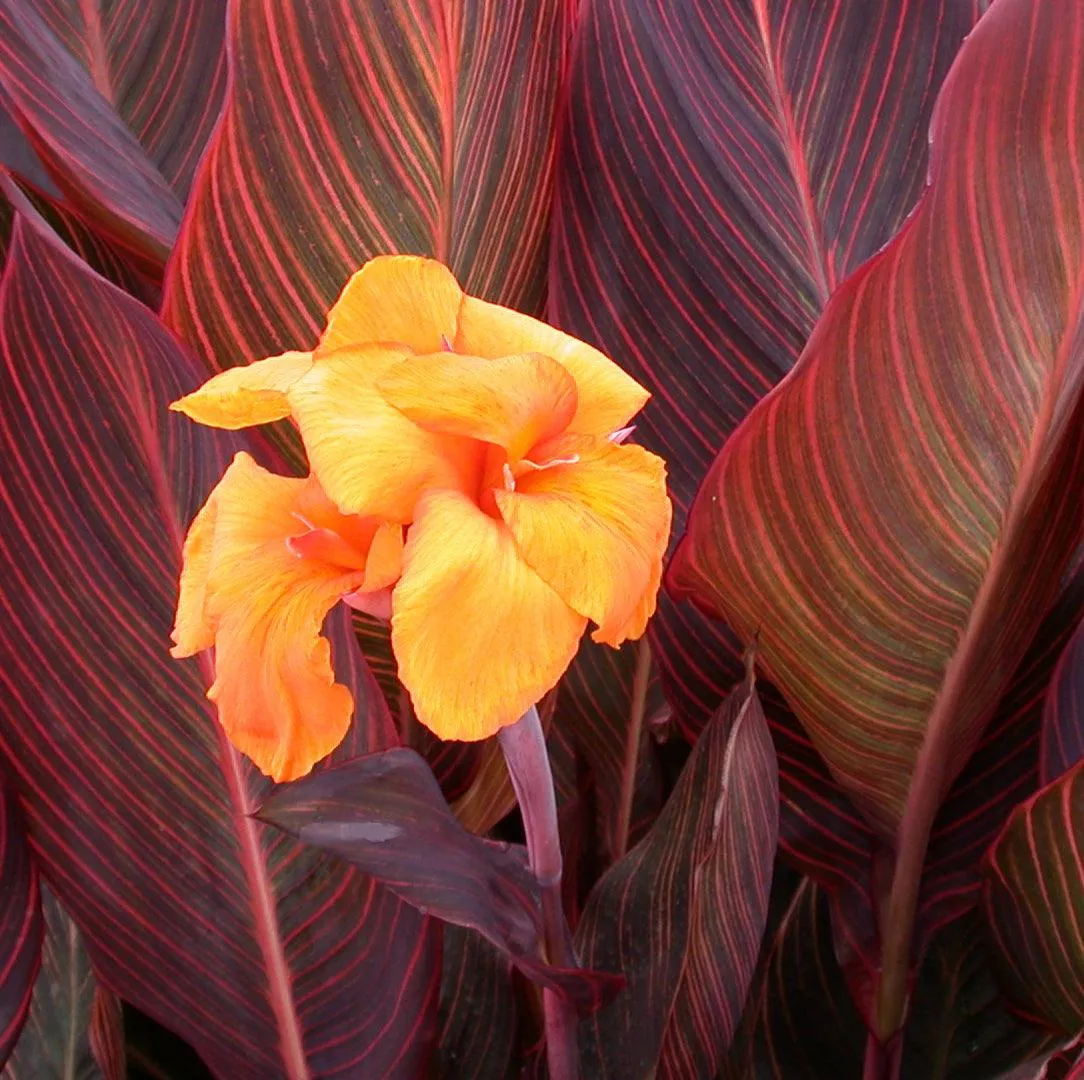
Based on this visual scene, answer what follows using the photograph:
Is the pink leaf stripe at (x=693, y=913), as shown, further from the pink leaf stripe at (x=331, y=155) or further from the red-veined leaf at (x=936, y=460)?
the pink leaf stripe at (x=331, y=155)

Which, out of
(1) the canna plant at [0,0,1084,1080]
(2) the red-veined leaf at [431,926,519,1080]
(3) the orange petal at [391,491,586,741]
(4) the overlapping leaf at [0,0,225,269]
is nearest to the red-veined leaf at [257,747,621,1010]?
(1) the canna plant at [0,0,1084,1080]

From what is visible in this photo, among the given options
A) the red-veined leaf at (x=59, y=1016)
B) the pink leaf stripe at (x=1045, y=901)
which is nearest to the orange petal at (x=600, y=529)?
the pink leaf stripe at (x=1045, y=901)

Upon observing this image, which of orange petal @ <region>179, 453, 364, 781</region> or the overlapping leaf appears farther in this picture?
the overlapping leaf

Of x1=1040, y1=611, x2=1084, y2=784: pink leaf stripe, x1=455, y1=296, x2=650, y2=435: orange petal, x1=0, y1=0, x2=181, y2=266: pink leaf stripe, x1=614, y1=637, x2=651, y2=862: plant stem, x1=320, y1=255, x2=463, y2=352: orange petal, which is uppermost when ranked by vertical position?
x1=0, y1=0, x2=181, y2=266: pink leaf stripe

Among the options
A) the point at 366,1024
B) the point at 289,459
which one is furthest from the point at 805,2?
the point at 366,1024

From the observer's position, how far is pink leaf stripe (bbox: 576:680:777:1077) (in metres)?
0.55

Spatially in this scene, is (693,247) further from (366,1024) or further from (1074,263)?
(366,1024)

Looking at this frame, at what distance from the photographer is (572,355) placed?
397 millimetres

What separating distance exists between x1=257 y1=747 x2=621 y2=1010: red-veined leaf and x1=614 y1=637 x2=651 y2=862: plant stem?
12.2 inches

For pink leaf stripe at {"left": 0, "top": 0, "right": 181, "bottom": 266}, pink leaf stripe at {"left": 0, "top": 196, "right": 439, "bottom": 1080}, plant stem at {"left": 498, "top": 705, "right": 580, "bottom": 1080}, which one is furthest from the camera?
pink leaf stripe at {"left": 0, "top": 0, "right": 181, "bottom": 266}

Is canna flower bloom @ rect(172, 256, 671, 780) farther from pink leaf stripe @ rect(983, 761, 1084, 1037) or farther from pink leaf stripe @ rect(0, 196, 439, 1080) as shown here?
pink leaf stripe @ rect(983, 761, 1084, 1037)

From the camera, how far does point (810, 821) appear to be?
2.31ft

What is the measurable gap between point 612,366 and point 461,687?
0.42 ft

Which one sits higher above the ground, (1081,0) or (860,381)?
(1081,0)
